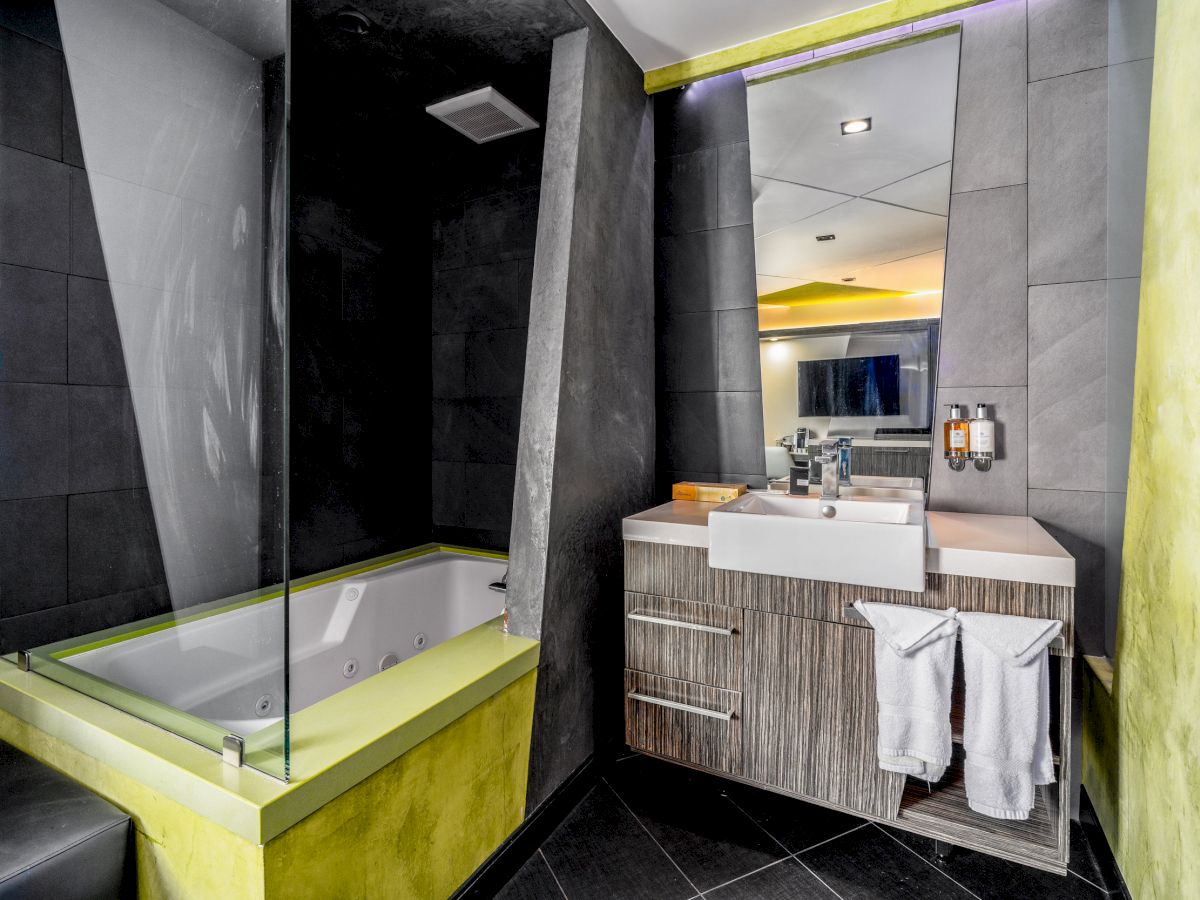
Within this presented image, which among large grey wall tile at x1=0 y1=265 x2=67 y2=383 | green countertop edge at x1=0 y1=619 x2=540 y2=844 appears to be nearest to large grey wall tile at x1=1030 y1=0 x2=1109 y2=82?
green countertop edge at x1=0 y1=619 x2=540 y2=844

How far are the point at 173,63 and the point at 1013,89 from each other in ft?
7.85

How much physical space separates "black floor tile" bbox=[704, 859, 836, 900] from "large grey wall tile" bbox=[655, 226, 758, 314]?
1.89m

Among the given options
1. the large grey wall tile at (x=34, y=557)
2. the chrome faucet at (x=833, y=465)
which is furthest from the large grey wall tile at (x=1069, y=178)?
the large grey wall tile at (x=34, y=557)

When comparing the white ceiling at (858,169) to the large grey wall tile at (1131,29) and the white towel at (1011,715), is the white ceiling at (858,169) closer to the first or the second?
the large grey wall tile at (1131,29)

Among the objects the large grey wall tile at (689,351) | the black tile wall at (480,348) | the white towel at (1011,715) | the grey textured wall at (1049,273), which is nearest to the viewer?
the white towel at (1011,715)

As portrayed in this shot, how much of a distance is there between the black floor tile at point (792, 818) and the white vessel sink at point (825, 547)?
30.9 inches

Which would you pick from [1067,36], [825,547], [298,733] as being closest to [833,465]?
[825,547]

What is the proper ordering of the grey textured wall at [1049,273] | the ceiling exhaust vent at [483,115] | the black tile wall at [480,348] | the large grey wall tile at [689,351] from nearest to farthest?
the grey textured wall at [1049,273]
the ceiling exhaust vent at [483,115]
the large grey wall tile at [689,351]
the black tile wall at [480,348]

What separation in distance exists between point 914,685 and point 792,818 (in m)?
0.64

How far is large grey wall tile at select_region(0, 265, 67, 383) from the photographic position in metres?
1.62

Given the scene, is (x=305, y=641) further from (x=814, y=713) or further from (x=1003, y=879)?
(x=1003, y=879)

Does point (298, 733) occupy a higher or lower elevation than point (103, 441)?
lower

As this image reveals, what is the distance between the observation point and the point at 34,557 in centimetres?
165

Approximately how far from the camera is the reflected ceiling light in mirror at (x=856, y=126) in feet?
7.22
